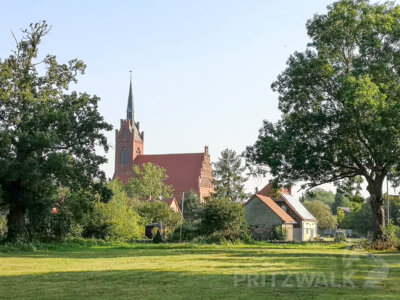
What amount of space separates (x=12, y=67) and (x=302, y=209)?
5316 centimetres

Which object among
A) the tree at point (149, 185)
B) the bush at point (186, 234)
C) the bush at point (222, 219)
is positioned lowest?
the bush at point (186, 234)

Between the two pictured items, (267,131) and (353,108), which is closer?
(353,108)

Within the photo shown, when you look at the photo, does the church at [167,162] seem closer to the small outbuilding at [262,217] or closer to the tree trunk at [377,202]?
the small outbuilding at [262,217]

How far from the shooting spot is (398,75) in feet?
101

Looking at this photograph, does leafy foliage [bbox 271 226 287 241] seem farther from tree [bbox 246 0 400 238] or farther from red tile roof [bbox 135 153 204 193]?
red tile roof [bbox 135 153 204 193]

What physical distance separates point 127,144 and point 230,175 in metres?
39.3

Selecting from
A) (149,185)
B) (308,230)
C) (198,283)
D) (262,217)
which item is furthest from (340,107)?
(149,185)

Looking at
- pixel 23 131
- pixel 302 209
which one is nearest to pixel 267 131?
pixel 23 131

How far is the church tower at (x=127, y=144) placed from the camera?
126m

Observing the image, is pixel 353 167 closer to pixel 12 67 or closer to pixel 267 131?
pixel 267 131

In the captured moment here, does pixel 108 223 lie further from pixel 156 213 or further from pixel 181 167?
pixel 181 167

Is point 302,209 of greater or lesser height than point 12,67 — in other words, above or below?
below

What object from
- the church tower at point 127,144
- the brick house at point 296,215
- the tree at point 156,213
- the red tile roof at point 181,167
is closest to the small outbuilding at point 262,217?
the brick house at point 296,215

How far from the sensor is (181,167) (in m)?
123
